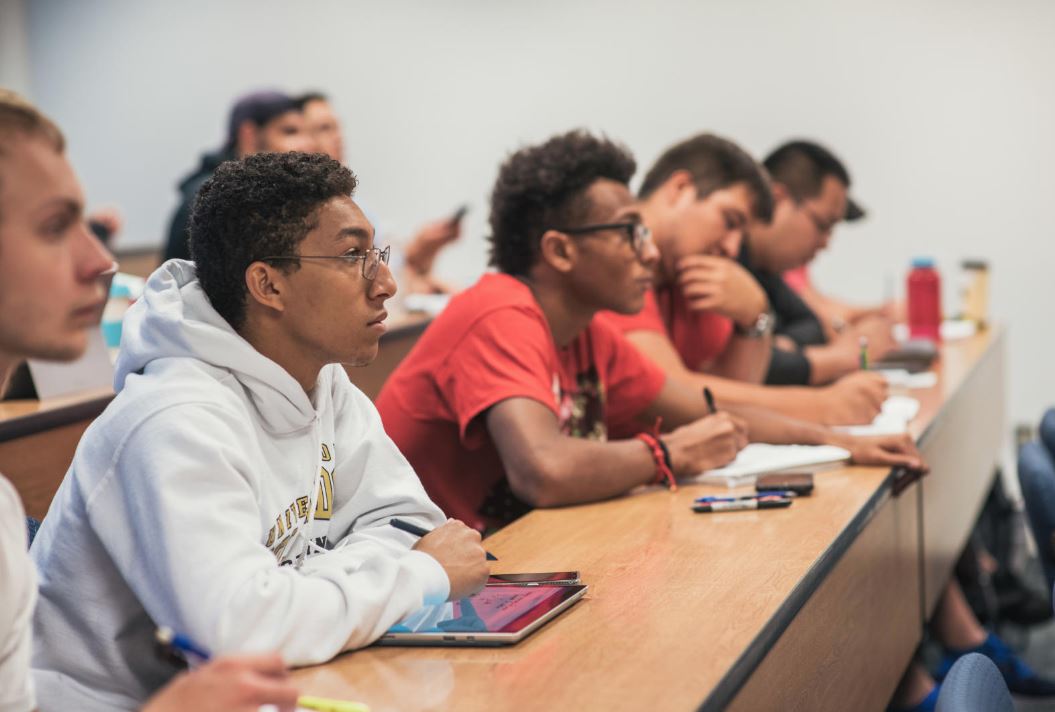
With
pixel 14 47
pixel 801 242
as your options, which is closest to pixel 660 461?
pixel 801 242

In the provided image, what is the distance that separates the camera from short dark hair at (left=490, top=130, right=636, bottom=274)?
206cm

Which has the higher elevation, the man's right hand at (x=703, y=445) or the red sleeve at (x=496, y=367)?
the red sleeve at (x=496, y=367)

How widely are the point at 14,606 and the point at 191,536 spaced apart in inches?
7.0

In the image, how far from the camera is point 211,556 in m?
1.09

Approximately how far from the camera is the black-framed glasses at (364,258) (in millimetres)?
1312

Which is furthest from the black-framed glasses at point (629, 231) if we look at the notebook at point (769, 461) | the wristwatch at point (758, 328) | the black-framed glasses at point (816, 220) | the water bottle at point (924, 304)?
the water bottle at point (924, 304)

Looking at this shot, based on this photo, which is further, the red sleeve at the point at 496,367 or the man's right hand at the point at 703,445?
the man's right hand at the point at 703,445

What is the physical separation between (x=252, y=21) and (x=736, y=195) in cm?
382

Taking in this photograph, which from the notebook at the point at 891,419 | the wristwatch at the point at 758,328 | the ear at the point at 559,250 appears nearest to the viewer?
the ear at the point at 559,250

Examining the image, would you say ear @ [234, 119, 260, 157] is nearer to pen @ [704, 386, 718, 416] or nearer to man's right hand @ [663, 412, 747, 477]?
pen @ [704, 386, 718, 416]

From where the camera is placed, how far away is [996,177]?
15.5ft

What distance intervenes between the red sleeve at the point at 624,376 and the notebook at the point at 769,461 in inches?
8.1

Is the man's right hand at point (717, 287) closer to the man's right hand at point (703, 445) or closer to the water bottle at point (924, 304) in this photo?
the man's right hand at point (703, 445)

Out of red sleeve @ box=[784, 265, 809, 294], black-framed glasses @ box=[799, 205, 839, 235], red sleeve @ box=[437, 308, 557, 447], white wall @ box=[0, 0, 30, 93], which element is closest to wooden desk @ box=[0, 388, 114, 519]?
red sleeve @ box=[437, 308, 557, 447]
